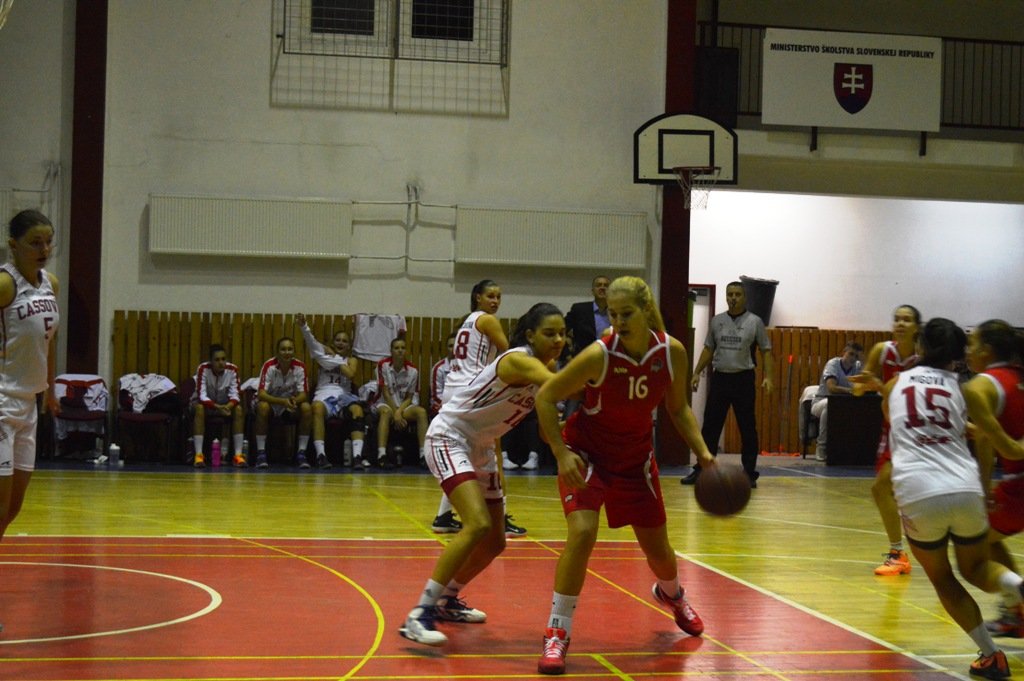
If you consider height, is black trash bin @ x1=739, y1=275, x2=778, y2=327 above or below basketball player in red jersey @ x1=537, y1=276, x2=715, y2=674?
above

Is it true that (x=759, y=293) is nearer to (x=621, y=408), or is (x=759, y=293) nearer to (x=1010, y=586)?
(x=1010, y=586)

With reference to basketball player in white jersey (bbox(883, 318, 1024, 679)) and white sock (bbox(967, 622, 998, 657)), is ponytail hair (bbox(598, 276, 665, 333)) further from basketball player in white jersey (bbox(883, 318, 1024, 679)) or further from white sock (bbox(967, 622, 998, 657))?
white sock (bbox(967, 622, 998, 657))

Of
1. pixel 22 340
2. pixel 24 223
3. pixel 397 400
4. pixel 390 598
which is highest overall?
pixel 24 223

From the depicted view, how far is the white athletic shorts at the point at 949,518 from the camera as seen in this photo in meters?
4.78

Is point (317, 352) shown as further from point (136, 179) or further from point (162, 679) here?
point (162, 679)

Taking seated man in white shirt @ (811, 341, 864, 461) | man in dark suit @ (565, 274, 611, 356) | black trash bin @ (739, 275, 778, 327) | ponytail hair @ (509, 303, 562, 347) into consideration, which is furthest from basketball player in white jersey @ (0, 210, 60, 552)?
black trash bin @ (739, 275, 778, 327)

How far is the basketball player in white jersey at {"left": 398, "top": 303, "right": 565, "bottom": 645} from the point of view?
5195 mm

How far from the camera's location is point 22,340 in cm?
530

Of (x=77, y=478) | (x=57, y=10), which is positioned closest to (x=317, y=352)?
(x=77, y=478)

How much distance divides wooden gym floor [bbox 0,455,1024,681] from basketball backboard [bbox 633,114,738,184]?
490 centimetres

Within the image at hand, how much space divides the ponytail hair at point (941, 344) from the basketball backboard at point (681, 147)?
8.80 metres

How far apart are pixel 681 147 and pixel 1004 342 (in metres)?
8.92

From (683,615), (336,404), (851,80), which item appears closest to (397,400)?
(336,404)

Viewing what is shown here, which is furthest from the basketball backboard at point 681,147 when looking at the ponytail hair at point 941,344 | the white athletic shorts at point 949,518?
the white athletic shorts at point 949,518
